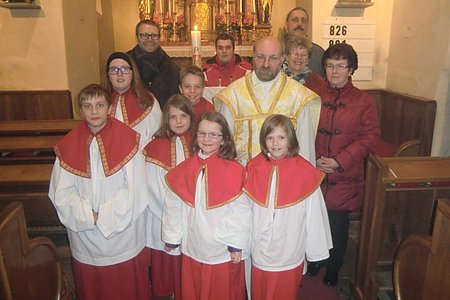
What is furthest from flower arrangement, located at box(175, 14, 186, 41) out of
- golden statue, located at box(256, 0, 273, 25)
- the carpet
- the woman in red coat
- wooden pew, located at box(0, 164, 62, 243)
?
the carpet

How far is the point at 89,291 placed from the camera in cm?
237

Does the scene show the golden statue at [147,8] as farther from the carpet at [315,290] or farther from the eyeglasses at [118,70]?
the carpet at [315,290]

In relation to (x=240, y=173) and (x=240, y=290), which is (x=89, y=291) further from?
(x=240, y=173)

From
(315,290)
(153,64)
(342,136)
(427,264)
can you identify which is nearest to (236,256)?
(427,264)

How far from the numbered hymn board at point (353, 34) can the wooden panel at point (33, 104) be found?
3129mm

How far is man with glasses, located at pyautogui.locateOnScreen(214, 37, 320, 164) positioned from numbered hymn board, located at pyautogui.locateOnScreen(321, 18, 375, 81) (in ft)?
7.68

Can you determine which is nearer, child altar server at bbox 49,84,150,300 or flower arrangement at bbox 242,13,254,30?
child altar server at bbox 49,84,150,300

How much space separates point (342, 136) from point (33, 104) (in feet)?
11.9

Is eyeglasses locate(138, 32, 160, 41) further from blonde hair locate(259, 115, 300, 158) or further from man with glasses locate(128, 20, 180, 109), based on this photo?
blonde hair locate(259, 115, 300, 158)

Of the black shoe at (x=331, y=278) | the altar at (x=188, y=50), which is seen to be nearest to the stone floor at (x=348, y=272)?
the black shoe at (x=331, y=278)

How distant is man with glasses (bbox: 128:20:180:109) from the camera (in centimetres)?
332

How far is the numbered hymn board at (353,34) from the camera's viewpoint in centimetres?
466

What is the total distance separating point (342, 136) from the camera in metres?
2.78

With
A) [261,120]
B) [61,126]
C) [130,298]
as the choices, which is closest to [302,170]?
[261,120]
